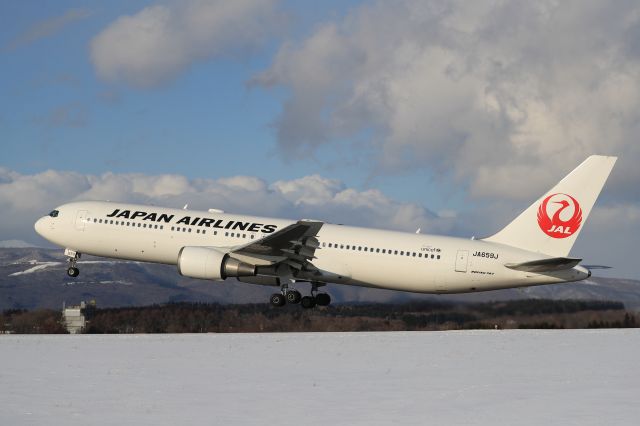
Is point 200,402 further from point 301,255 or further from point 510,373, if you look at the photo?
point 301,255

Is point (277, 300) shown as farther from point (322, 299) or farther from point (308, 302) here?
point (322, 299)

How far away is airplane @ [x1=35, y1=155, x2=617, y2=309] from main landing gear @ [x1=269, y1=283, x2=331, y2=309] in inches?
2.8

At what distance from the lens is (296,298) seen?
4478cm

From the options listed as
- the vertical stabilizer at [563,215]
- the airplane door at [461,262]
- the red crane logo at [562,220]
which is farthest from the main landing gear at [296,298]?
the red crane logo at [562,220]

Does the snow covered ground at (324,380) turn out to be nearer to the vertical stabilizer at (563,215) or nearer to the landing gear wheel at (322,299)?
the vertical stabilizer at (563,215)

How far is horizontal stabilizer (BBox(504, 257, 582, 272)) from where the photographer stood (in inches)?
1577

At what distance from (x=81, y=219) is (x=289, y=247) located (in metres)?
11.3

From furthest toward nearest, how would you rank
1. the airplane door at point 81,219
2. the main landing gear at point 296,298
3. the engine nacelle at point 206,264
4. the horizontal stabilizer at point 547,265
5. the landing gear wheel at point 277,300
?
the airplane door at point 81,219
the main landing gear at point 296,298
the landing gear wheel at point 277,300
the engine nacelle at point 206,264
the horizontal stabilizer at point 547,265

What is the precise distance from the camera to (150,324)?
60094 millimetres

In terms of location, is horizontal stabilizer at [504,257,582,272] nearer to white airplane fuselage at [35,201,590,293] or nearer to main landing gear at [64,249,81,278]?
white airplane fuselage at [35,201,590,293]

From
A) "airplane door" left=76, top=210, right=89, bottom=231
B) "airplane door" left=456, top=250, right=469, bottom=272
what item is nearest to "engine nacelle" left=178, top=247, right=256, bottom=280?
"airplane door" left=76, top=210, right=89, bottom=231

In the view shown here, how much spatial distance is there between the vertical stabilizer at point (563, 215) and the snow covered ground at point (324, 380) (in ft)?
17.3

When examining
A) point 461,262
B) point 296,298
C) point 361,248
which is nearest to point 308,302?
point 296,298

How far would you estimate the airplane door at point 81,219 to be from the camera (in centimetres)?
4647
